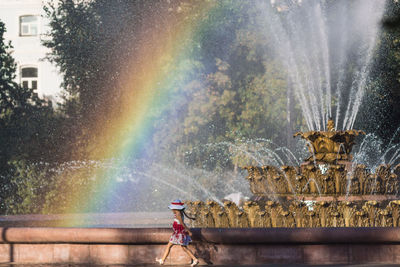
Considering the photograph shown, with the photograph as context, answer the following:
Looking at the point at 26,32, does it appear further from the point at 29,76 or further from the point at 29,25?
the point at 29,76

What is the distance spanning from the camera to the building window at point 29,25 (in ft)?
157

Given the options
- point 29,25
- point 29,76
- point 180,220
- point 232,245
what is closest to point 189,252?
point 180,220

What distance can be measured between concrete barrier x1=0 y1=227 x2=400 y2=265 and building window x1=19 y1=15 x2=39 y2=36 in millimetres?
38792

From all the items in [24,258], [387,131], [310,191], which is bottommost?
[24,258]

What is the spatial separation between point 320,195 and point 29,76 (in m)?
37.8

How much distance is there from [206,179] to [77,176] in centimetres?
590

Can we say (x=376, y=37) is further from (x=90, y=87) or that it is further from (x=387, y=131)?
(x=90, y=87)

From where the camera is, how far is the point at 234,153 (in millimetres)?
32312

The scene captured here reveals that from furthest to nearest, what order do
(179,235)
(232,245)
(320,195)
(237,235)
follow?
(320,195), (232,245), (237,235), (179,235)

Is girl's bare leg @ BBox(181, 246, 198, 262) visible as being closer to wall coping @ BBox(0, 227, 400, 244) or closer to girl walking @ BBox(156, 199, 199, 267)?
girl walking @ BBox(156, 199, 199, 267)

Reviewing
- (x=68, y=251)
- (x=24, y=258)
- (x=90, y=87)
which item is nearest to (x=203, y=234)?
(x=68, y=251)

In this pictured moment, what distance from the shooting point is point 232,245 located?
397 inches

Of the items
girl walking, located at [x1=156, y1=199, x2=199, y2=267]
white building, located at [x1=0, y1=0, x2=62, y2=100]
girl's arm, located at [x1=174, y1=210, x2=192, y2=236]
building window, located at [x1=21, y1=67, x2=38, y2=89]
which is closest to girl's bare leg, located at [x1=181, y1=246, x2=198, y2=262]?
girl walking, located at [x1=156, y1=199, x2=199, y2=267]

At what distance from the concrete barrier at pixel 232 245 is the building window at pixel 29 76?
122ft
